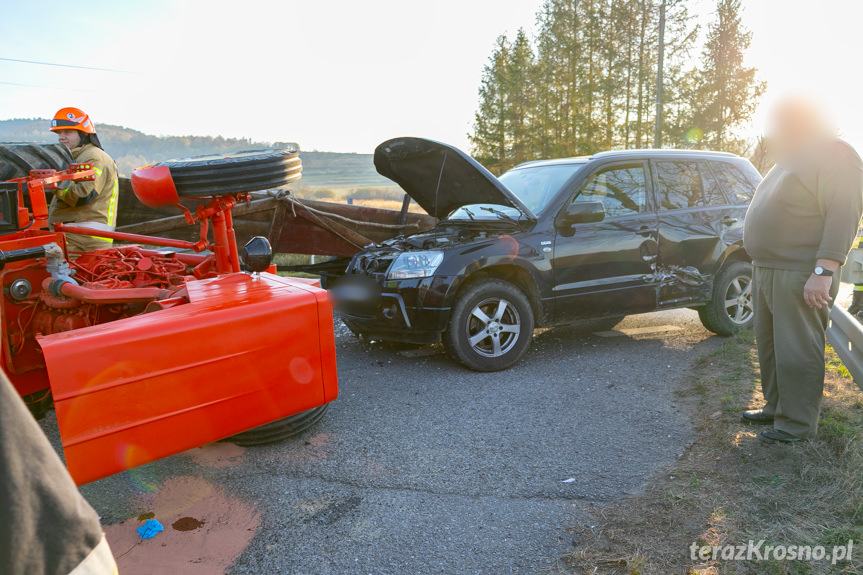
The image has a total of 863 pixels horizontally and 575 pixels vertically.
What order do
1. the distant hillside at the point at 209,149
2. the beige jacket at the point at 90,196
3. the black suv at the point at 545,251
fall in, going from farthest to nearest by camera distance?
1. the distant hillside at the point at 209,149
2. the black suv at the point at 545,251
3. the beige jacket at the point at 90,196

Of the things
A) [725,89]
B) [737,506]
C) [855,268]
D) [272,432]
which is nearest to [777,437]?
[737,506]

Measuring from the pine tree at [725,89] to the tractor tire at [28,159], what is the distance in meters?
35.3

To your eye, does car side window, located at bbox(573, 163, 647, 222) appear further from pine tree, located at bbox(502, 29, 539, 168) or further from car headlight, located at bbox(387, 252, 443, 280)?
pine tree, located at bbox(502, 29, 539, 168)

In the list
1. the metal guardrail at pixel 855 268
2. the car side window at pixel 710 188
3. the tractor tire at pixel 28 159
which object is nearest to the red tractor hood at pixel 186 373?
the tractor tire at pixel 28 159

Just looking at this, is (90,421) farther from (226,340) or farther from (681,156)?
(681,156)

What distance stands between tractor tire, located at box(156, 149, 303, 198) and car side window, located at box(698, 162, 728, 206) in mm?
4599

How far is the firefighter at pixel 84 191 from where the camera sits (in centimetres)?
462

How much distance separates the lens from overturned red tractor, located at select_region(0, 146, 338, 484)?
231 cm

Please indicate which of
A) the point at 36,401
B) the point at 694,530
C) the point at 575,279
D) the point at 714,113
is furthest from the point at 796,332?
the point at 714,113

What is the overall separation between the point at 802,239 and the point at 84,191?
4.96 meters

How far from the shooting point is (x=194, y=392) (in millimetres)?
2480

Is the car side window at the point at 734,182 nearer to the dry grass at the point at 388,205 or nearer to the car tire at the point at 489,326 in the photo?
the car tire at the point at 489,326

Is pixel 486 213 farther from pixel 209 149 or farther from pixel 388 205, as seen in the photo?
pixel 209 149

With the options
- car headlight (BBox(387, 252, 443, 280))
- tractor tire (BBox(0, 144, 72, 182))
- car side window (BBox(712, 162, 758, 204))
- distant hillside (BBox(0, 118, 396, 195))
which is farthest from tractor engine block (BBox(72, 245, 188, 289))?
distant hillside (BBox(0, 118, 396, 195))
